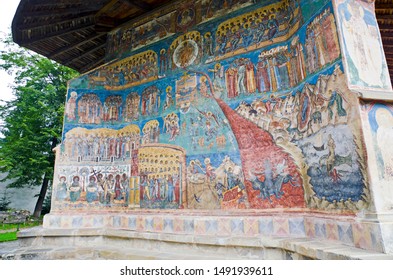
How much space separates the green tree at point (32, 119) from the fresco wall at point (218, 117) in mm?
8267

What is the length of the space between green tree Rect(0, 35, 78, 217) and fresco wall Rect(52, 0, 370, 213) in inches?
325

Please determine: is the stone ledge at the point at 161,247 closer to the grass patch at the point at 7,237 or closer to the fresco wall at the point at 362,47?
the grass patch at the point at 7,237

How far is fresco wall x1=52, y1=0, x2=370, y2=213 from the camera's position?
4.22 m

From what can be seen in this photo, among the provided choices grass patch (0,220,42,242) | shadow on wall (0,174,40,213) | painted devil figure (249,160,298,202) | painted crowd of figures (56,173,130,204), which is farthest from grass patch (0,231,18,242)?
shadow on wall (0,174,40,213)

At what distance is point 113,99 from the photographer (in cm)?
768

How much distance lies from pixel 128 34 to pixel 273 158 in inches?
231

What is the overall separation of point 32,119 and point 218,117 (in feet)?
41.2

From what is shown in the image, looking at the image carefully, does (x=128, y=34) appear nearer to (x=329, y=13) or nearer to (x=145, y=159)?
(x=145, y=159)

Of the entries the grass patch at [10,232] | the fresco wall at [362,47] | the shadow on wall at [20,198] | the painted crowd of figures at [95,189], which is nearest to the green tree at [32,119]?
the grass patch at [10,232]

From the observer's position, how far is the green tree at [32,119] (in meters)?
13.8

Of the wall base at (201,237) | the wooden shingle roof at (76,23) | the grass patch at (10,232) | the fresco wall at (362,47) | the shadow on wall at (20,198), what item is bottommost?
the grass patch at (10,232)

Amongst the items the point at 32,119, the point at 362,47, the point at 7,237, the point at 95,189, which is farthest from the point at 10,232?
the point at 362,47

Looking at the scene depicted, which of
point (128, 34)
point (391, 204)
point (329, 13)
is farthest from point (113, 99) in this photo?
point (391, 204)

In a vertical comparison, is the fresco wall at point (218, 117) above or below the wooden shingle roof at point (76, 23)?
below
